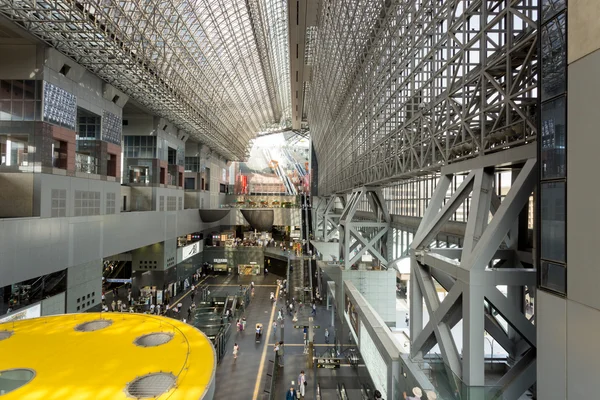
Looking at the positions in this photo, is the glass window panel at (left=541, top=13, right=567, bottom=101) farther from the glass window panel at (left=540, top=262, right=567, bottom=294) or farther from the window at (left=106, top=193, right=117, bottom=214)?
the window at (left=106, top=193, right=117, bottom=214)

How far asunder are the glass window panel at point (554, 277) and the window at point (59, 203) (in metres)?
21.1

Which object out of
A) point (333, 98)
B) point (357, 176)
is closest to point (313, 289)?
point (357, 176)

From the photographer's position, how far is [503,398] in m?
6.68

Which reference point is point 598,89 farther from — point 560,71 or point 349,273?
point 349,273

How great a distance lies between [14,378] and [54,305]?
13994 millimetres

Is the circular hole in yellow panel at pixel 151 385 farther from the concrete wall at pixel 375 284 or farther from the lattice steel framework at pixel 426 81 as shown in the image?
the concrete wall at pixel 375 284

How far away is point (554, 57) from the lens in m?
5.18

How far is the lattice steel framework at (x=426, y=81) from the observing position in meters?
7.45

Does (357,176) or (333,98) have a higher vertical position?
(333,98)

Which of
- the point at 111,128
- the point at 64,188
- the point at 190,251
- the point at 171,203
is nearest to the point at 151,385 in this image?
the point at 64,188

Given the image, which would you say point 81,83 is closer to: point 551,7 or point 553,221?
point 551,7

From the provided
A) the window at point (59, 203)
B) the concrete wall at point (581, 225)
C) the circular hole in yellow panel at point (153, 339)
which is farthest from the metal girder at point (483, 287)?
the window at point (59, 203)

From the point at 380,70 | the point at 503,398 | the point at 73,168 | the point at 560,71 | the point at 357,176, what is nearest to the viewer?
the point at 560,71

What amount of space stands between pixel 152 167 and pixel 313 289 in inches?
728
